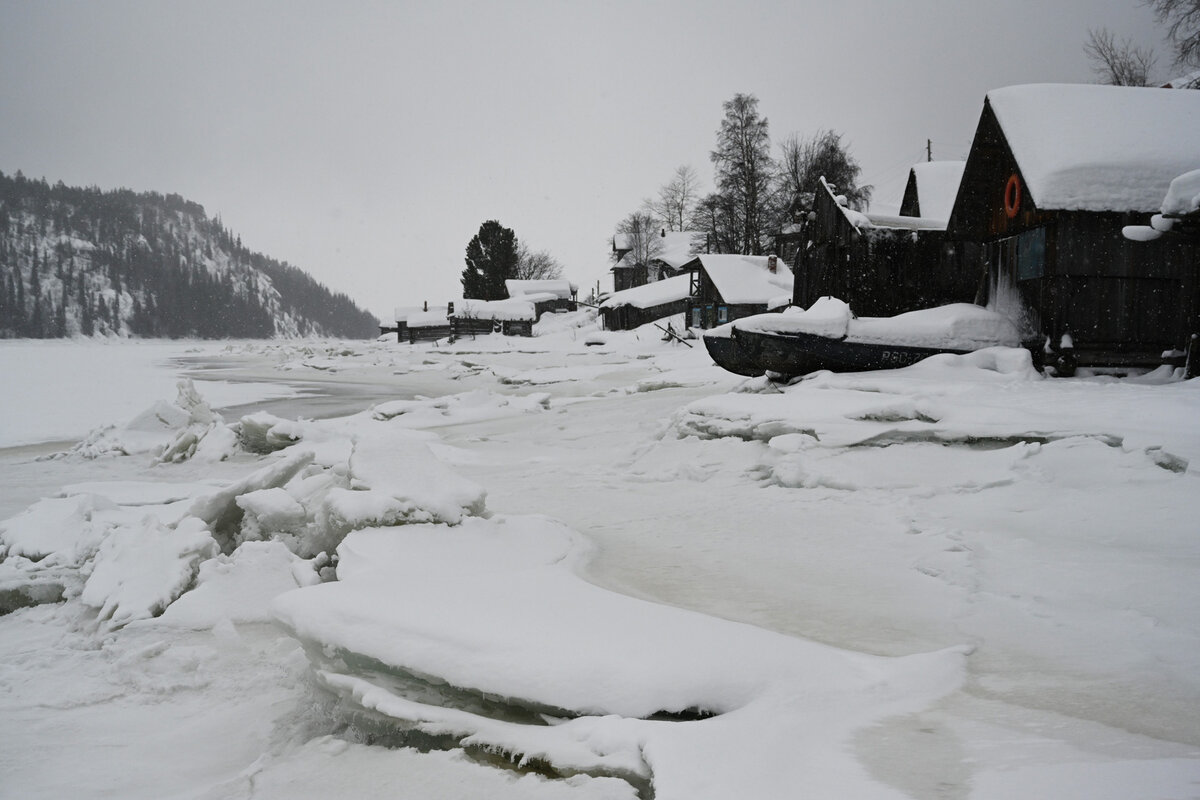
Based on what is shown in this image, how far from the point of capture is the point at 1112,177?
10141 mm

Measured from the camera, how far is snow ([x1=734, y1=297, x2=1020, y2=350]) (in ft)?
34.5

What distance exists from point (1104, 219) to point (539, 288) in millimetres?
51868

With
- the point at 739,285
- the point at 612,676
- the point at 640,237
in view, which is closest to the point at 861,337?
the point at 612,676

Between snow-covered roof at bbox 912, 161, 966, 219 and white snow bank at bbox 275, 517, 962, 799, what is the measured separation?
53.9 ft

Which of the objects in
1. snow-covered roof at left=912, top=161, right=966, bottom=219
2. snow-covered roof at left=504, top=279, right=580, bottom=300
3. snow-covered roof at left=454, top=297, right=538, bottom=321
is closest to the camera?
snow-covered roof at left=912, top=161, right=966, bottom=219

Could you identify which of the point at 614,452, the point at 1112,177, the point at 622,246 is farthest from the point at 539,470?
the point at 622,246

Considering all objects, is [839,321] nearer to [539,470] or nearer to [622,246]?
[539,470]

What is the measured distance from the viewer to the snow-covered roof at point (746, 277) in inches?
1363

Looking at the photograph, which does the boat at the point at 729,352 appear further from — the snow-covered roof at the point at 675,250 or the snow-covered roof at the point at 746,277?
the snow-covered roof at the point at 675,250

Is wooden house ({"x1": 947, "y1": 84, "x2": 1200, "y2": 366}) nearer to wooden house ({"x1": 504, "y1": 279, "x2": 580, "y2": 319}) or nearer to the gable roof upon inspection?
the gable roof

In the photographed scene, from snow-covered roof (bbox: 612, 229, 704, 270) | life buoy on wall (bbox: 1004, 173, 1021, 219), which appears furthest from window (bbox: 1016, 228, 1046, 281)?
snow-covered roof (bbox: 612, 229, 704, 270)

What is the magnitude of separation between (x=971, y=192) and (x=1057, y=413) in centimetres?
844

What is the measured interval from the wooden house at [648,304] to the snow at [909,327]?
31502mm

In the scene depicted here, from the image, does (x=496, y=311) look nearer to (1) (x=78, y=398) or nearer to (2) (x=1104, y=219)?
(1) (x=78, y=398)
